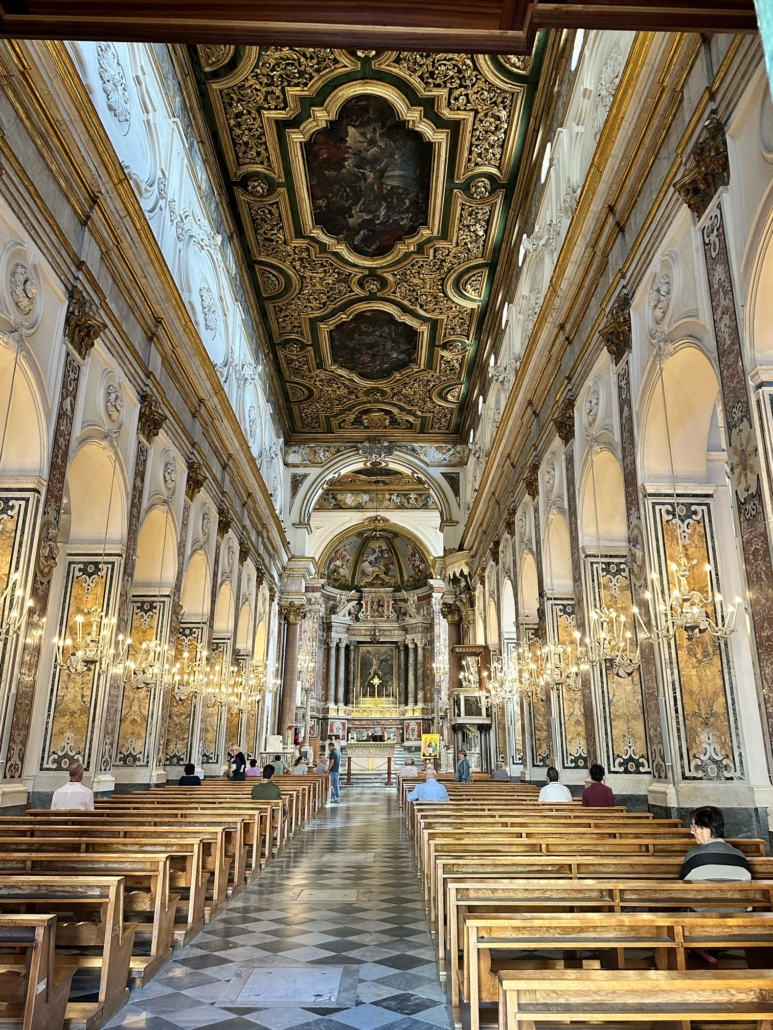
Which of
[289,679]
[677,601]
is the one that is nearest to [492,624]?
[289,679]

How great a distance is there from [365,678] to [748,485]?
3482 cm

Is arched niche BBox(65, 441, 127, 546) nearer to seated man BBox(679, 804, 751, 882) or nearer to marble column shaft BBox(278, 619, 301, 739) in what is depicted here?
seated man BBox(679, 804, 751, 882)

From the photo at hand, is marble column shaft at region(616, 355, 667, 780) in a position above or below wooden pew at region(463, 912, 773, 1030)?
above

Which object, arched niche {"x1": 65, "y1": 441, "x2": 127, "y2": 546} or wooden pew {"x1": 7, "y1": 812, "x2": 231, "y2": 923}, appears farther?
arched niche {"x1": 65, "y1": 441, "x2": 127, "y2": 546}

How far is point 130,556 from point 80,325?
3.47 meters

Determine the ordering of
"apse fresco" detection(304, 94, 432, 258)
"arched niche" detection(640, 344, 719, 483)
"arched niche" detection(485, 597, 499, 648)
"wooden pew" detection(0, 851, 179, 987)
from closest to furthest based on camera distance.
A: "wooden pew" detection(0, 851, 179, 987) < "arched niche" detection(640, 344, 719, 483) < "apse fresco" detection(304, 94, 432, 258) < "arched niche" detection(485, 597, 499, 648)

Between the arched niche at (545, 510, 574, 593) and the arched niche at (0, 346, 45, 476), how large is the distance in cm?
814

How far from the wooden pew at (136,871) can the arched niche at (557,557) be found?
9146mm

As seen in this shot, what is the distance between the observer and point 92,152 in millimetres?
8633

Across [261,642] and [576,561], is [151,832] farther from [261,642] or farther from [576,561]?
[261,642]

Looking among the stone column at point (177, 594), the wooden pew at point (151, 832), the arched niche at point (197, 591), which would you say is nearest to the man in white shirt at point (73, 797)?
the wooden pew at point (151, 832)

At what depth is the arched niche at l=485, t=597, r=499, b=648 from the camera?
1939 centimetres

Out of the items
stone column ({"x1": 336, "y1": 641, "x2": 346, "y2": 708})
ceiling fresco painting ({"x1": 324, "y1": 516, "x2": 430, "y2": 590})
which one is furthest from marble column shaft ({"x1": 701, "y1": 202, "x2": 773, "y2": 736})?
stone column ({"x1": 336, "y1": 641, "x2": 346, "y2": 708})

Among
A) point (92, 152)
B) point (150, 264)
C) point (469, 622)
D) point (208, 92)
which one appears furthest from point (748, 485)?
point (469, 622)
